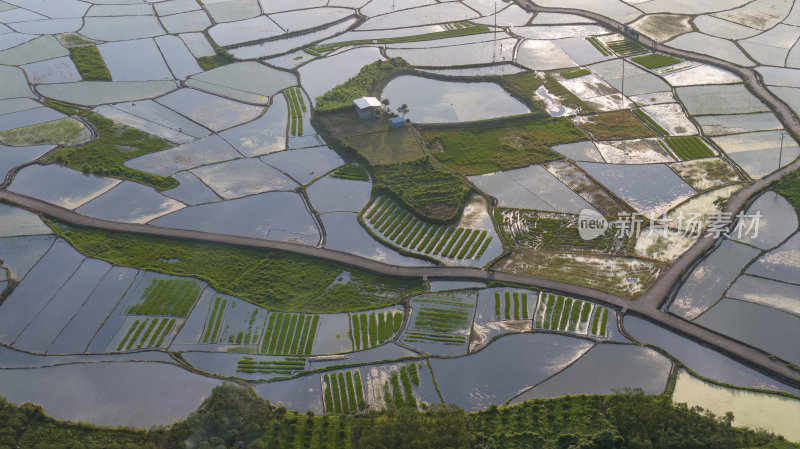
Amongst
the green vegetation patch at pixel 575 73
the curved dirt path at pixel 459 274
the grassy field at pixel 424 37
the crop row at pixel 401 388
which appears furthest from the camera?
the grassy field at pixel 424 37

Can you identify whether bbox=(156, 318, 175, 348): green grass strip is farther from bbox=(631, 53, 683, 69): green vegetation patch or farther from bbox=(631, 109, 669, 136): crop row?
bbox=(631, 53, 683, 69): green vegetation patch

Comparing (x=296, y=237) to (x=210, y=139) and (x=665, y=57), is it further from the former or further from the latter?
(x=665, y=57)

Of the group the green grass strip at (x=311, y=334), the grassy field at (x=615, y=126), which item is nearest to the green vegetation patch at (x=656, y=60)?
the grassy field at (x=615, y=126)

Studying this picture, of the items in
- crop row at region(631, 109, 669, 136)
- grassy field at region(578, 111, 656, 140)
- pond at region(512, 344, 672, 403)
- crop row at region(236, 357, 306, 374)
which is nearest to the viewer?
pond at region(512, 344, 672, 403)

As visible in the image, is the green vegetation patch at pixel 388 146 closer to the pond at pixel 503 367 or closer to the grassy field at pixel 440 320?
the grassy field at pixel 440 320

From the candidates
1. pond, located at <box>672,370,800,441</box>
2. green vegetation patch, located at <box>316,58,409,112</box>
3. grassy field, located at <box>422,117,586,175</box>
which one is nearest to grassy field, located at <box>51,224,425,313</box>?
grassy field, located at <box>422,117,586,175</box>
